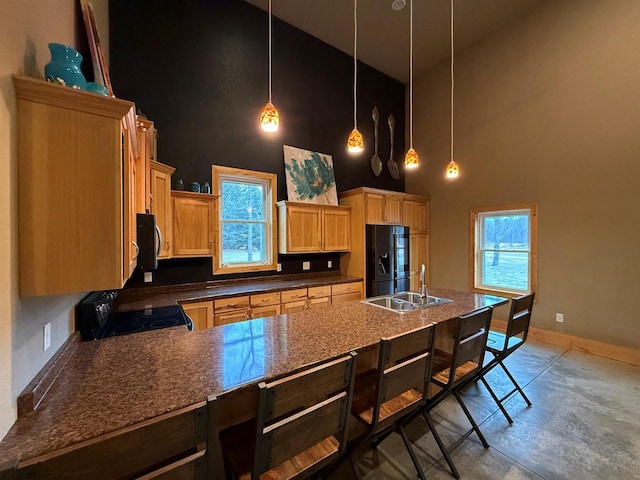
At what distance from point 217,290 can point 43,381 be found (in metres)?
2.28

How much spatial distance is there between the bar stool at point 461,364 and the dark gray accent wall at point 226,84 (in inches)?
123

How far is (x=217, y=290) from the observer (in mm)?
3410

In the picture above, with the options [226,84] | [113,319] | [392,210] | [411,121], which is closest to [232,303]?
[113,319]

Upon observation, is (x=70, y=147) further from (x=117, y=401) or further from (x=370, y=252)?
(x=370, y=252)

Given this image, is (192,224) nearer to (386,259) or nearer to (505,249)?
(386,259)

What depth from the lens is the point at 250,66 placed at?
4004 millimetres

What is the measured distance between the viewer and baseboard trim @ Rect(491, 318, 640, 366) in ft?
10.8

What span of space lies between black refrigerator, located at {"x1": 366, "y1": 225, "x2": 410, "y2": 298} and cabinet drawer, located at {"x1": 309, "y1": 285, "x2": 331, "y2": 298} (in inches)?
30.2

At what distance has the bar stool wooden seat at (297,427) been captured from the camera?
0.99 m

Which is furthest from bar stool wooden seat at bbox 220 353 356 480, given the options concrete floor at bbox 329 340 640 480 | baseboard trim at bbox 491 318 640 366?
baseboard trim at bbox 491 318 640 366

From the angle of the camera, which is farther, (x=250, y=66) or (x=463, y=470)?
(x=250, y=66)

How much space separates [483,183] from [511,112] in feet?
3.68

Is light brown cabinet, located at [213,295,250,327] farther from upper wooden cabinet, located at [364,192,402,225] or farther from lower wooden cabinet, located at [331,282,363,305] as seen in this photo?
upper wooden cabinet, located at [364,192,402,225]

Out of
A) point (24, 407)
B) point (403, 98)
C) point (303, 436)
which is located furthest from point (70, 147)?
point (403, 98)
